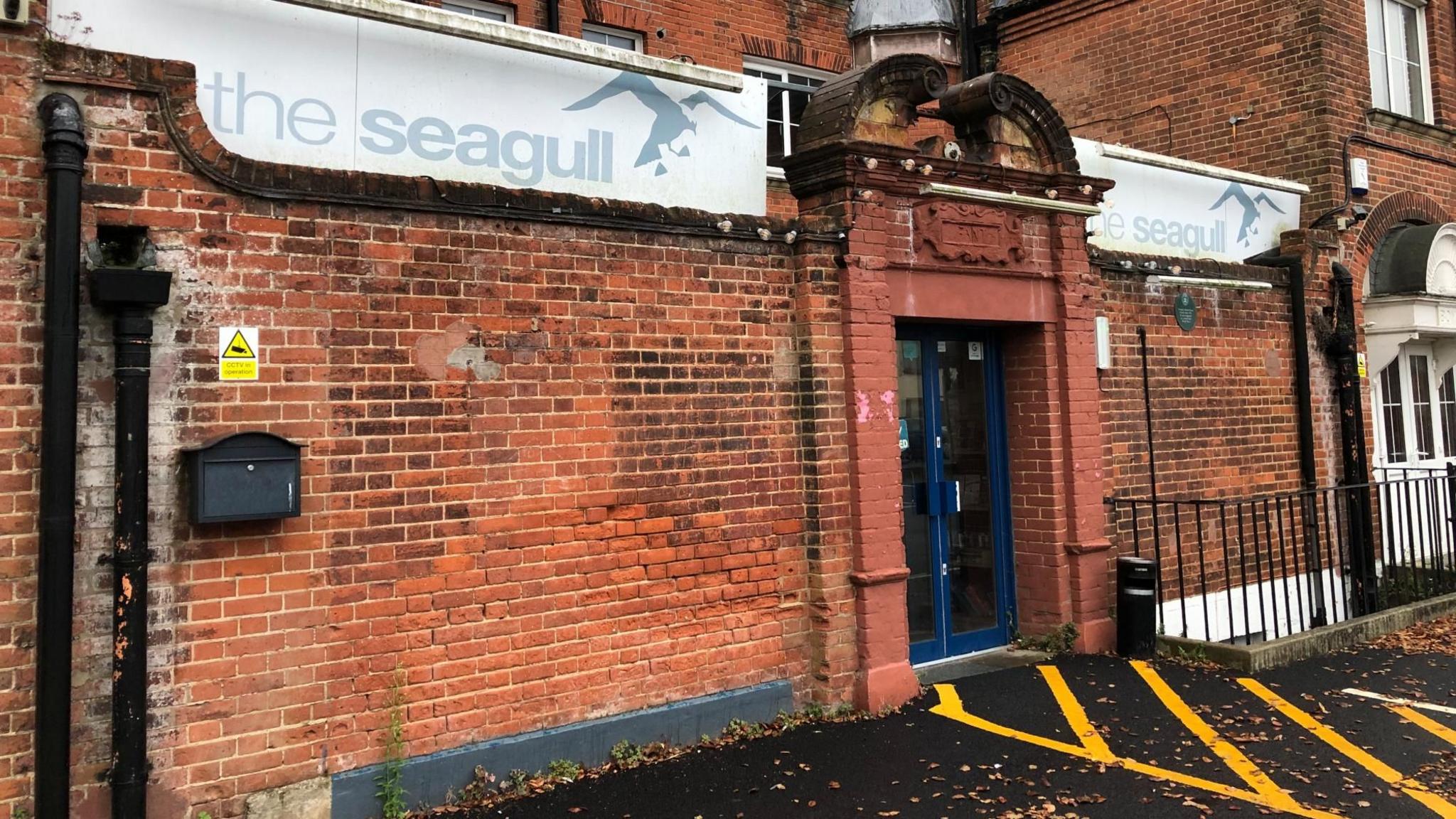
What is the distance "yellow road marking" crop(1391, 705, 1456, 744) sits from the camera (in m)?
5.54

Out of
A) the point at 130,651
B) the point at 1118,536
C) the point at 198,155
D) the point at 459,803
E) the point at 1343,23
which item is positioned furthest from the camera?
the point at 1343,23

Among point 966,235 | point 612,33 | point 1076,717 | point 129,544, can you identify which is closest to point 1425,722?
point 1076,717

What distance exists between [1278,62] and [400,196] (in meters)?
9.83

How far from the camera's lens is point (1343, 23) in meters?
10.3

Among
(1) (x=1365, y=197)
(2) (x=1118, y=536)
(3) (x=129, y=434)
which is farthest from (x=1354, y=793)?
(1) (x=1365, y=197)

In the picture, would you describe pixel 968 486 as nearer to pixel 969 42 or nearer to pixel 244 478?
pixel 244 478

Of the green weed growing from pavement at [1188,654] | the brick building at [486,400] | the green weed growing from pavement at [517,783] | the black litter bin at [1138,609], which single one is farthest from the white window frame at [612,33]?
the green weed growing from pavement at [1188,654]

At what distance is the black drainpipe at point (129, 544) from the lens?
3.91 meters

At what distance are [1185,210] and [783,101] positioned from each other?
4.06 metres

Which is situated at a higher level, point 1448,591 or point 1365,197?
point 1365,197

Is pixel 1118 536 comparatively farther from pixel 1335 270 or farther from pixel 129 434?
pixel 129 434

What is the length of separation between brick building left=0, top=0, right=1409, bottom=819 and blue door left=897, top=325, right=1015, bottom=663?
3 cm

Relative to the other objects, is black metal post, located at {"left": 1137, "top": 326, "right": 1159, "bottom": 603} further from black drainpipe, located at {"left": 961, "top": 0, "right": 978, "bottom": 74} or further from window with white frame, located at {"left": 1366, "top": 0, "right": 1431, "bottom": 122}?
black drainpipe, located at {"left": 961, "top": 0, "right": 978, "bottom": 74}

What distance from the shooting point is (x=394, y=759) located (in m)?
4.57
